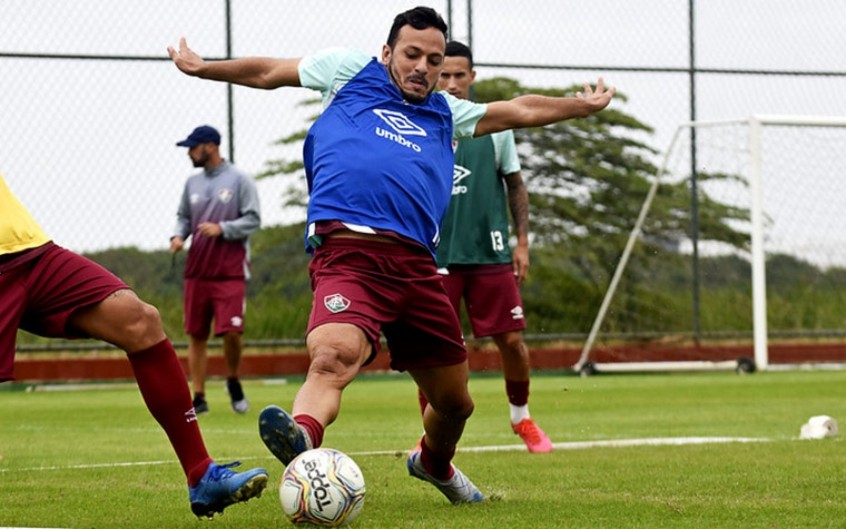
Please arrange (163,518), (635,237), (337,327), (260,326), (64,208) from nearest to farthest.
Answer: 1. (337,327)
2. (163,518)
3. (64,208)
4. (260,326)
5. (635,237)

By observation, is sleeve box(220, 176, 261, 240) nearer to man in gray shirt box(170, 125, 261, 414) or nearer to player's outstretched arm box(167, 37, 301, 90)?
man in gray shirt box(170, 125, 261, 414)

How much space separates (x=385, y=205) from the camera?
18.9 feet

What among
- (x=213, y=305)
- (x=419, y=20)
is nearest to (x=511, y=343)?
(x=419, y=20)

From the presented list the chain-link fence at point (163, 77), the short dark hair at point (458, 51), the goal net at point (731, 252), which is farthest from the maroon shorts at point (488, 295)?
the goal net at point (731, 252)

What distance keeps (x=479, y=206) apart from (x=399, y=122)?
3.80 meters

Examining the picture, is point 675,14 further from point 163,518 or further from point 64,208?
point 163,518

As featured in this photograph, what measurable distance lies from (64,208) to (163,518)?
37.8ft

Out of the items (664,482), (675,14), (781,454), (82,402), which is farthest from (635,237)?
(664,482)

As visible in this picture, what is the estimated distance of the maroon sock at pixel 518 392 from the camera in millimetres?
9398

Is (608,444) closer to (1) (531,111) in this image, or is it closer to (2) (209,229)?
(1) (531,111)

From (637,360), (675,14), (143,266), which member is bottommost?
(637,360)

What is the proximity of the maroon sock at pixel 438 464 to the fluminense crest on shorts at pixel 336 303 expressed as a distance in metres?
1.09

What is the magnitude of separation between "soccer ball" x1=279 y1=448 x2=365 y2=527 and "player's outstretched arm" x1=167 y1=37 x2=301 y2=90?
1654 millimetres

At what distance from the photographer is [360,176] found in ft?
19.0
